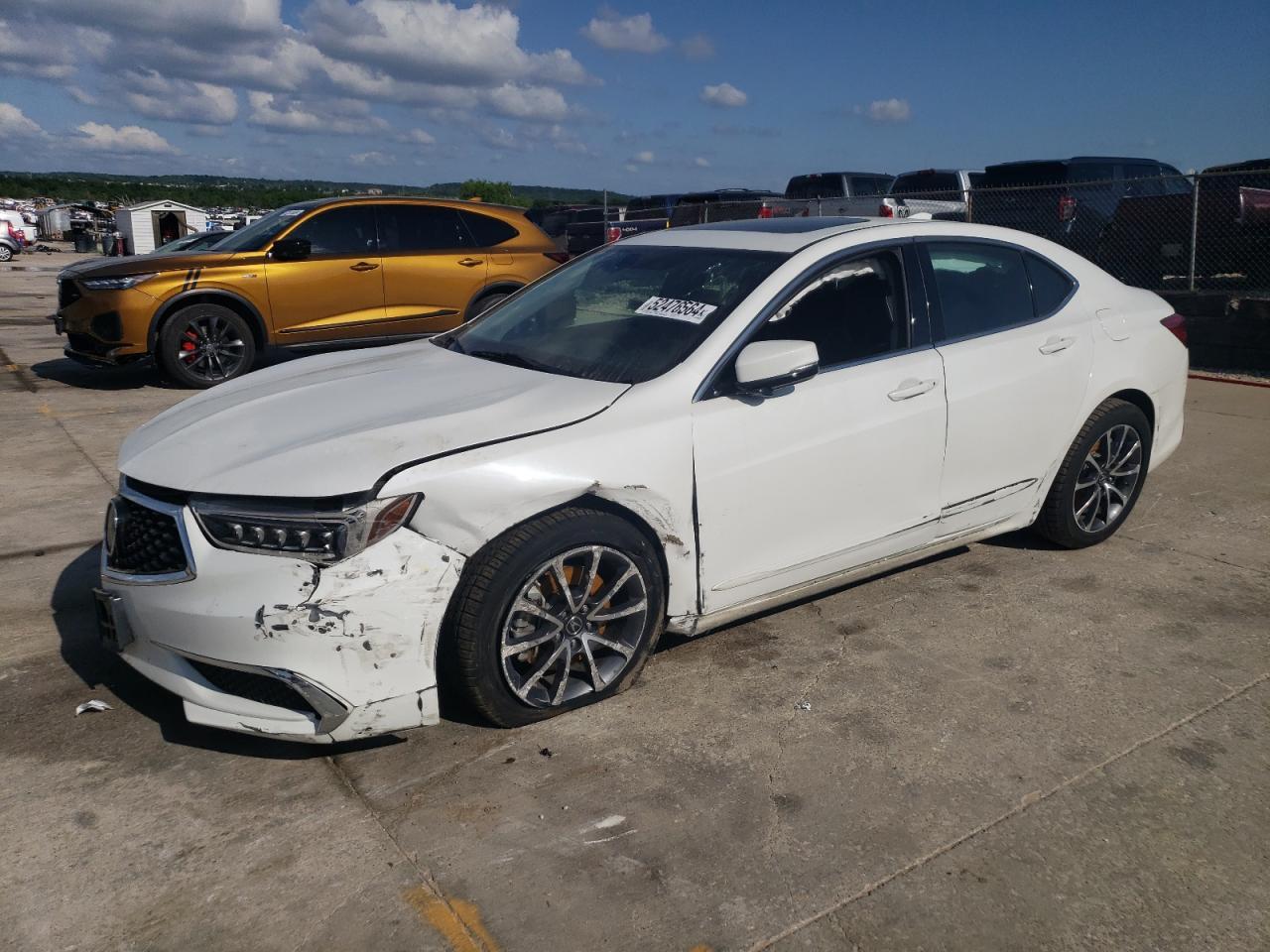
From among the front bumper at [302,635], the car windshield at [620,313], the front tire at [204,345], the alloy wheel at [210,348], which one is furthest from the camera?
the alloy wheel at [210,348]

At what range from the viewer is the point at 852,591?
4613 millimetres

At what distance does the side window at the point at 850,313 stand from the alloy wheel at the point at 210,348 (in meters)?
7.03

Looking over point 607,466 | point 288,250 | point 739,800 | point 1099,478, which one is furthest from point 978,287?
point 288,250

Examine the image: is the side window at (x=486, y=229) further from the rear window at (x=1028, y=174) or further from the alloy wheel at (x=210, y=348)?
the rear window at (x=1028, y=174)

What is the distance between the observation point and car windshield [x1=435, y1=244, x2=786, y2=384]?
3.76 m

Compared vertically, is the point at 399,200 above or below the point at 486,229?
above

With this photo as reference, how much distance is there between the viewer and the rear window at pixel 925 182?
56.8 ft

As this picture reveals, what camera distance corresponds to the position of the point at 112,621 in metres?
3.24

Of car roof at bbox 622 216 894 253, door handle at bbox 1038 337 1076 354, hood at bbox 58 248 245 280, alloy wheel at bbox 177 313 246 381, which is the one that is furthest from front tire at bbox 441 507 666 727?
hood at bbox 58 248 245 280

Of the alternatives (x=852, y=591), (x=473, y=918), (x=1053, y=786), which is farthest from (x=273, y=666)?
(x=852, y=591)

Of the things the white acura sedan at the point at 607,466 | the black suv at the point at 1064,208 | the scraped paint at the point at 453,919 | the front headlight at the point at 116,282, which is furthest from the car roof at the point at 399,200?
the scraped paint at the point at 453,919

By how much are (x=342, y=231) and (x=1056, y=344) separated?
7193 mm

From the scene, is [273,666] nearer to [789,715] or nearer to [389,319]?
[789,715]

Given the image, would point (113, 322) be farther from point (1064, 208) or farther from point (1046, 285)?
point (1064, 208)
